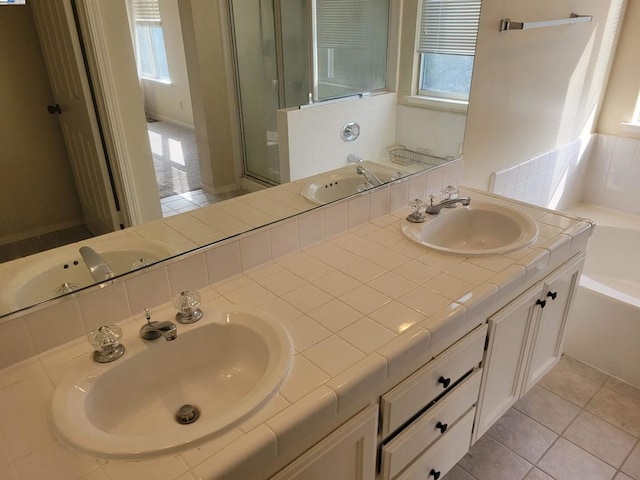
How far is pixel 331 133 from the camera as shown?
157 cm

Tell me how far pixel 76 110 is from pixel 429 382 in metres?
1.03

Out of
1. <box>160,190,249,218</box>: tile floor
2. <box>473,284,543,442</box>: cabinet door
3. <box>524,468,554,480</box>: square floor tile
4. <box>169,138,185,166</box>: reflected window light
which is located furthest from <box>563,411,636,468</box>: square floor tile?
<box>169,138,185,166</box>: reflected window light

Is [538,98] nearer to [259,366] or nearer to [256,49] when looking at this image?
[256,49]

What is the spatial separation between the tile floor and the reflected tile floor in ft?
4.33

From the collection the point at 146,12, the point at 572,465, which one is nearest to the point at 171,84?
the point at 146,12

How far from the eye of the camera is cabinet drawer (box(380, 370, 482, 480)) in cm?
115

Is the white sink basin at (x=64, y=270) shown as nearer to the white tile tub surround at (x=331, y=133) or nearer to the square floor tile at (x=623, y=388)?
the white tile tub surround at (x=331, y=133)

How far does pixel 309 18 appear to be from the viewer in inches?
56.9

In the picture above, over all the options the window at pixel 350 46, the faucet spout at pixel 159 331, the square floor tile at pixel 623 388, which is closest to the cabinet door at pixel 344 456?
the faucet spout at pixel 159 331

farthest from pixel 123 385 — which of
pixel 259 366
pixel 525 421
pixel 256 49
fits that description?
pixel 525 421

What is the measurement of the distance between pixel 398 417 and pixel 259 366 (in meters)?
0.36

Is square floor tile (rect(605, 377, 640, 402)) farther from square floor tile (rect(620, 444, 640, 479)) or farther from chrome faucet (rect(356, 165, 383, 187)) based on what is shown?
chrome faucet (rect(356, 165, 383, 187))

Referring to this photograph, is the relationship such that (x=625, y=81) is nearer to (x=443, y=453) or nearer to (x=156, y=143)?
(x=443, y=453)

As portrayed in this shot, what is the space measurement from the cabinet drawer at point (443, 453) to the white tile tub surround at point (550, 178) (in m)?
1.18
